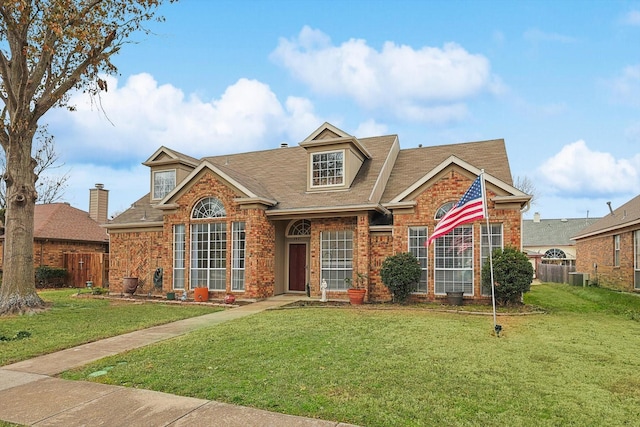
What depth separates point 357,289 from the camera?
14.7 meters

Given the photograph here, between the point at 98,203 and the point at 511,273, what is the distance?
2619 centimetres

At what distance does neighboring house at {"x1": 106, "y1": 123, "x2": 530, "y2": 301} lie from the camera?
14.2 m

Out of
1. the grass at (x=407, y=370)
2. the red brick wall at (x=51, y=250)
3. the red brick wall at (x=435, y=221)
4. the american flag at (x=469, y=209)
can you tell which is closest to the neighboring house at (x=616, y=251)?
the red brick wall at (x=435, y=221)

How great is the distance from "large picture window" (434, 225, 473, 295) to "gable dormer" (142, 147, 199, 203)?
11961mm

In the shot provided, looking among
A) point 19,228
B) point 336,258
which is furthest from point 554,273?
point 19,228

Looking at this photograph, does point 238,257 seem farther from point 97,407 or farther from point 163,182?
point 97,407

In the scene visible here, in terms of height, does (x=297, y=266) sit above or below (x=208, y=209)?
below

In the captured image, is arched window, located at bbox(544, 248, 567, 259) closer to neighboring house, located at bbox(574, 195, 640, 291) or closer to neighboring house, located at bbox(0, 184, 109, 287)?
neighboring house, located at bbox(574, 195, 640, 291)

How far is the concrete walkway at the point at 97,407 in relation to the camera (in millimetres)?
4676

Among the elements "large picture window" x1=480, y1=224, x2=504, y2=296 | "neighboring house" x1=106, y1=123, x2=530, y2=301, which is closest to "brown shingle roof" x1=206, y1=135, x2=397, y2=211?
"neighboring house" x1=106, y1=123, x2=530, y2=301

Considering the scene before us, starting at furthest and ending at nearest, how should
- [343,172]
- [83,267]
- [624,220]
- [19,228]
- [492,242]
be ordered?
[83,267], [624,220], [343,172], [492,242], [19,228]

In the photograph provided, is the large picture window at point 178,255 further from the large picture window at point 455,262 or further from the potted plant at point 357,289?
the large picture window at point 455,262

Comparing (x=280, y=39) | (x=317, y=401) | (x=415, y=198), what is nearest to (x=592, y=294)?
(x=415, y=198)

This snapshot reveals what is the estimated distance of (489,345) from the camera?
807cm
